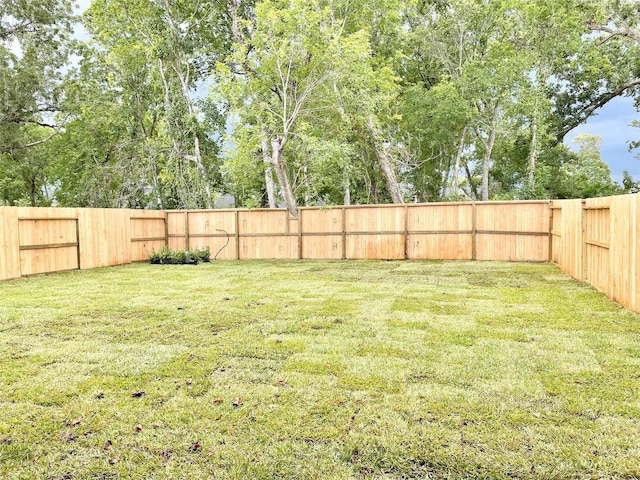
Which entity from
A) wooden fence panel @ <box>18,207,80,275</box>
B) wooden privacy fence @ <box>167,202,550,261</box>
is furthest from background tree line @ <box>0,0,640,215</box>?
wooden fence panel @ <box>18,207,80,275</box>

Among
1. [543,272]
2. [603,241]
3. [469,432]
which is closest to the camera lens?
[469,432]

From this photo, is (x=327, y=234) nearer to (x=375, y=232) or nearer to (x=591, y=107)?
(x=375, y=232)

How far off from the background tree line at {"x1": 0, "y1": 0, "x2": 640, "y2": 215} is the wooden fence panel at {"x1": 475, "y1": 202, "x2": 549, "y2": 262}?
154 inches

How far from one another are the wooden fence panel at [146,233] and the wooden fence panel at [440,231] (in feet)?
22.5

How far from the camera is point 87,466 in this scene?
1872 mm

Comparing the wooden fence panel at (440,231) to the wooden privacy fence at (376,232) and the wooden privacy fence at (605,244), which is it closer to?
the wooden privacy fence at (376,232)

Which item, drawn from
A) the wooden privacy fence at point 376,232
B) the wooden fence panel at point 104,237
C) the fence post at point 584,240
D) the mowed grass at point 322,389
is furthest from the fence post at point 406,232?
the wooden fence panel at point 104,237

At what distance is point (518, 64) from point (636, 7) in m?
4.97

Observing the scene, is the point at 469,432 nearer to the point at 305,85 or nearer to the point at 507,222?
the point at 507,222

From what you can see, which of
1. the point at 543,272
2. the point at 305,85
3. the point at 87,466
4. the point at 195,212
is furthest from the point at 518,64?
the point at 87,466

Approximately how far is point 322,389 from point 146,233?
10.0 m

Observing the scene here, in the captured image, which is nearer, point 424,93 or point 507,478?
point 507,478

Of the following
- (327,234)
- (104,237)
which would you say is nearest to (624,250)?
(327,234)

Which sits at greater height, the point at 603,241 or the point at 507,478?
the point at 603,241
